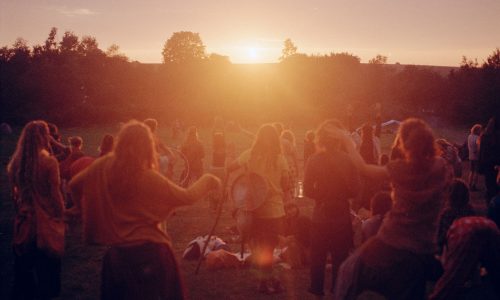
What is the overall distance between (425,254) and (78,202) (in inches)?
105

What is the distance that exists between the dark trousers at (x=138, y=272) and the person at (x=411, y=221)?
1528mm

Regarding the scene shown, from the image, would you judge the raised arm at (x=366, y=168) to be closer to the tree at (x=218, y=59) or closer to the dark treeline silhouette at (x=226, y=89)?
the dark treeline silhouette at (x=226, y=89)

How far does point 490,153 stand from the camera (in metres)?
11.2

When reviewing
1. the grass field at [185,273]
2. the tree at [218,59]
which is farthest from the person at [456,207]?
the tree at [218,59]

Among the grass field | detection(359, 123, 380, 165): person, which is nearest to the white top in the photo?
detection(359, 123, 380, 165): person

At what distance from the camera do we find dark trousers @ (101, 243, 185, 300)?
3738mm

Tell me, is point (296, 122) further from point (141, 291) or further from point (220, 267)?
point (141, 291)

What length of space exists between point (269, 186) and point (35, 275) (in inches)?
102

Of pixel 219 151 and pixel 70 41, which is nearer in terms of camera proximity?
pixel 219 151

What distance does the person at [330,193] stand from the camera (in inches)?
201

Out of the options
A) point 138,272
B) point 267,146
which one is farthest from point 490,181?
point 138,272

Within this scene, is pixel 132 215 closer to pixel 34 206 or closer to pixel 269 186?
pixel 34 206

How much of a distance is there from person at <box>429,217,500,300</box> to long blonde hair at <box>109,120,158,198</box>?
2817mm

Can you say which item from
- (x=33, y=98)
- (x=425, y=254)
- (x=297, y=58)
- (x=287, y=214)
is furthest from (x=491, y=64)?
(x=425, y=254)
